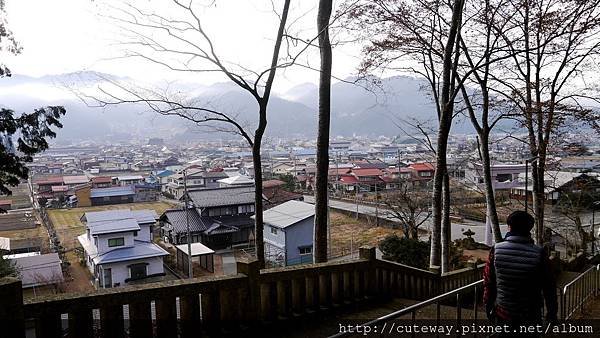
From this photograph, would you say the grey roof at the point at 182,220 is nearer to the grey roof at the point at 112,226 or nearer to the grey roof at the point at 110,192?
the grey roof at the point at 112,226

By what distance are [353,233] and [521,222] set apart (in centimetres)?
2592

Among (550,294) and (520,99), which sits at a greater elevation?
(520,99)

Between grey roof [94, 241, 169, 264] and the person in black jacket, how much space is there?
18.6 meters

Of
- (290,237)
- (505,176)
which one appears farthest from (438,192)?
(505,176)

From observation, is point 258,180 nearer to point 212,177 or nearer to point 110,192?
point 110,192

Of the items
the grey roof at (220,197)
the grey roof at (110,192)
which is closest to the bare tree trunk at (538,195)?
the grey roof at (220,197)

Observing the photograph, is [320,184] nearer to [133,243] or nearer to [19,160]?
[19,160]

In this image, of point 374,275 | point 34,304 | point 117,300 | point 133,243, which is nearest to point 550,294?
point 374,275

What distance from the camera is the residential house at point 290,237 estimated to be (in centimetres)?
2347

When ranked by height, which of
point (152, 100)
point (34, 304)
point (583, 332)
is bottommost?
point (583, 332)

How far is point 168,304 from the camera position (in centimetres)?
369

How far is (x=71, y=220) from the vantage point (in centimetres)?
3288

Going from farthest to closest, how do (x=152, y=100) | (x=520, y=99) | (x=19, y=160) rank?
(x=520, y=99) → (x=19, y=160) → (x=152, y=100)

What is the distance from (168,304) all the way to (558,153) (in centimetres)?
1221
